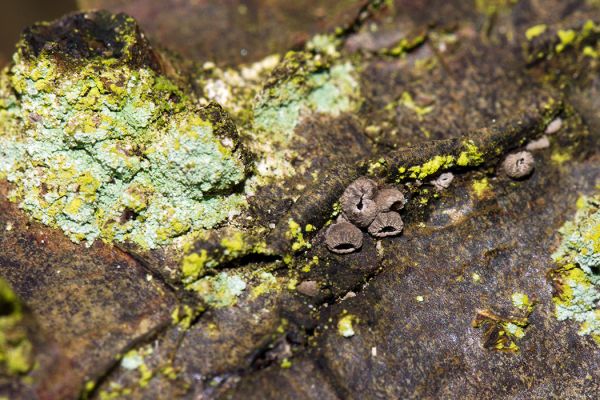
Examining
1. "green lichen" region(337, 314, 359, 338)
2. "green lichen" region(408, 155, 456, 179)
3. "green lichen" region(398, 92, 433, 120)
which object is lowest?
"green lichen" region(337, 314, 359, 338)

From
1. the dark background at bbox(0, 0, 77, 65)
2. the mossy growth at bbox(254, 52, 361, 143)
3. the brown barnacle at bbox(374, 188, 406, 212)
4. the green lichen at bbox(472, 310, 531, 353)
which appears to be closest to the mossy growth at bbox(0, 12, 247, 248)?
the mossy growth at bbox(254, 52, 361, 143)

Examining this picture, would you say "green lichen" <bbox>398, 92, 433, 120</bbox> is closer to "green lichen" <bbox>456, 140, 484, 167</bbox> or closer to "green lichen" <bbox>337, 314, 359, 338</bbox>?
"green lichen" <bbox>456, 140, 484, 167</bbox>

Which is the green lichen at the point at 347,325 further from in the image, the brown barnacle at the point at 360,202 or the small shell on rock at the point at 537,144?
the small shell on rock at the point at 537,144

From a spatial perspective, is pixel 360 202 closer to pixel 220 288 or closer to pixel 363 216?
pixel 363 216

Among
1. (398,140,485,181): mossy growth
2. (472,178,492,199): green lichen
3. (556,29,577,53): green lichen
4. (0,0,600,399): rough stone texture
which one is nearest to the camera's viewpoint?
(0,0,600,399): rough stone texture

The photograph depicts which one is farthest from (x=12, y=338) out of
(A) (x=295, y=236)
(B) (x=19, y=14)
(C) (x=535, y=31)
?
(B) (x=19, y=14)

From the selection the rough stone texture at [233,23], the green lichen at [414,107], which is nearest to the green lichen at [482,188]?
the green lichen at [414,107]
